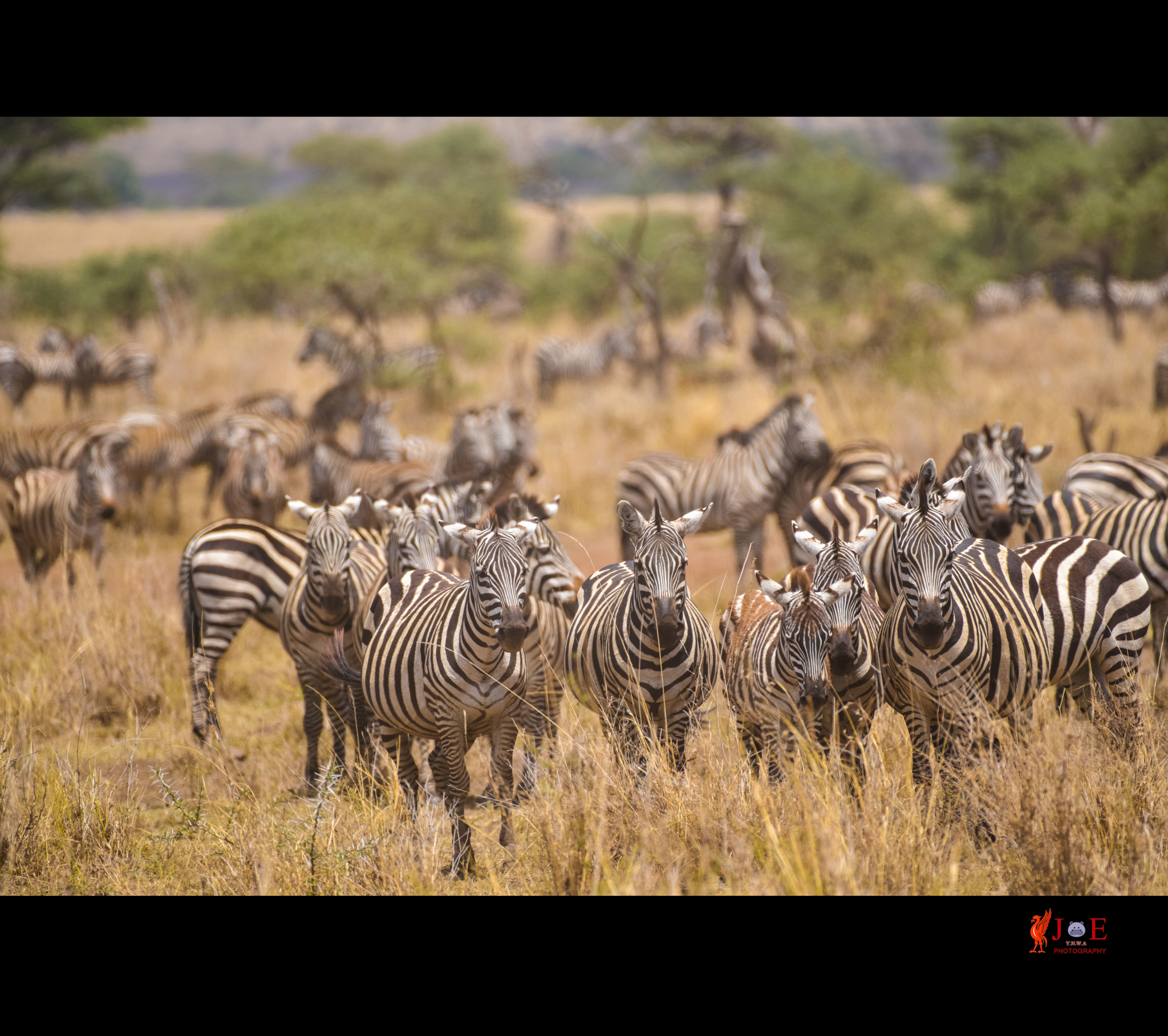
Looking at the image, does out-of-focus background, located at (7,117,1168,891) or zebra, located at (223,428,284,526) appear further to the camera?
zebra, located at (223,428,284,526)

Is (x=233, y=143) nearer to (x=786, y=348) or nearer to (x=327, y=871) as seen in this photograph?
(x=786, y=348)

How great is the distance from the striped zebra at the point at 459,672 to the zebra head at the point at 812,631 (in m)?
1.10

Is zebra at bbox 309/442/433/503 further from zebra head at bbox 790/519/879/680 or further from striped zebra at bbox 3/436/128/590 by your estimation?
zebra head at bbox 790/519/879/680

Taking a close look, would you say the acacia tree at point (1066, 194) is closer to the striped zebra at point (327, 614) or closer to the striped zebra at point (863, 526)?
the striped zebra at point (863, 526)

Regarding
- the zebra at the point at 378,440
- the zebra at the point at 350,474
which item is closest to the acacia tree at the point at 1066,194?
the zebra at the point at 378,440

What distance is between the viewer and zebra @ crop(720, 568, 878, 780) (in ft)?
13.3

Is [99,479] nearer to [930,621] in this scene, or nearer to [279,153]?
[930,621]

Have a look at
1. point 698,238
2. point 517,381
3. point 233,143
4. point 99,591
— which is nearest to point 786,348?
point 517,381

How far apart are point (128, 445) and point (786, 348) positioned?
28.2 feet

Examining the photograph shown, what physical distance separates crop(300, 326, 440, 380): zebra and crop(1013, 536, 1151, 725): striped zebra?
39.5 ft

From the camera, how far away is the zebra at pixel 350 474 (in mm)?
8758

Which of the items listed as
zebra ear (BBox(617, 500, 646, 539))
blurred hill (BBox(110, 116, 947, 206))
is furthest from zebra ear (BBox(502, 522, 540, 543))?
blurred hill (BBox(110, 116, 947, 206))
